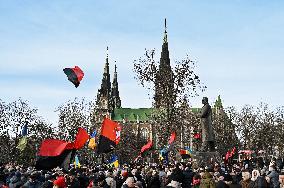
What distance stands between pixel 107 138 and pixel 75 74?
333 centimetres

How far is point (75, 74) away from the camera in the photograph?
21.2 meters

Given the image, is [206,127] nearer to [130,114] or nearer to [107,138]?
[107,138]

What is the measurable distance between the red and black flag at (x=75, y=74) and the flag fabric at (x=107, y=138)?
2.67m

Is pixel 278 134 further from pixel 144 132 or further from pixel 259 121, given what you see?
pixel 144 132

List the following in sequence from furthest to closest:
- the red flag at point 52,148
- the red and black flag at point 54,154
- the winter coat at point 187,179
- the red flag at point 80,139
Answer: the winter coat at point 187,179 < the red flag at point 80,139 < the red flag at point 52,148 < the red and black flag at point 54,154

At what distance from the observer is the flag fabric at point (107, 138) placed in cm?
2153

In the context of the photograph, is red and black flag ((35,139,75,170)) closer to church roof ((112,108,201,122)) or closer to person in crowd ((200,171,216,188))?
person in crowd ((200,171,216,188))

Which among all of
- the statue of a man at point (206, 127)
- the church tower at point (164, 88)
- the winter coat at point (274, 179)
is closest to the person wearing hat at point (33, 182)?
the winter coat at point (274, 179)

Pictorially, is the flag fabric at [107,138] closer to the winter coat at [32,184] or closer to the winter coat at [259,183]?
the winter coat at [32,184]

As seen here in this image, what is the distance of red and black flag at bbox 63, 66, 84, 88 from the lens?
21.0 meters

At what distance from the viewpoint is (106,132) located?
22.3 metres

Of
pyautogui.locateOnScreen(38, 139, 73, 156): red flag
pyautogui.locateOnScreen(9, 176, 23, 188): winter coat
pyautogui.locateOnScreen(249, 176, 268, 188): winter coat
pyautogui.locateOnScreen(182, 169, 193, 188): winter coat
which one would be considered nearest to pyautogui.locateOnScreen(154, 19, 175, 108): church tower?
pyautogui.locateOnScreen(182, 169, 193, 188): winter coat

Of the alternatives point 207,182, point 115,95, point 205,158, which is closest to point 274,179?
point 207,182

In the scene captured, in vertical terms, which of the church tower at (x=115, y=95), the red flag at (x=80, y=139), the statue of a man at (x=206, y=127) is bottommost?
the red flag at (x=80, y=139)
